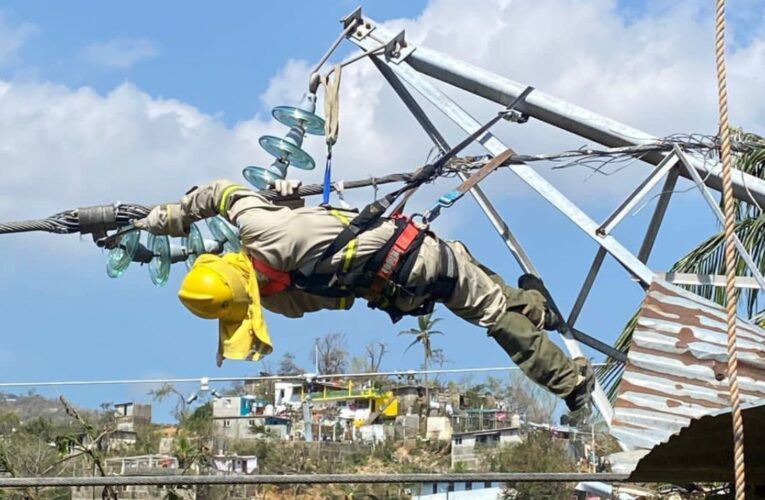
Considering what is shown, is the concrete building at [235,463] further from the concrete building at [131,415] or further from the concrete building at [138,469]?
the concrete building at [131,415]

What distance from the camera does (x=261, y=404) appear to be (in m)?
13.3

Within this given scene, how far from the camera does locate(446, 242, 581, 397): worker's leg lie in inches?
200

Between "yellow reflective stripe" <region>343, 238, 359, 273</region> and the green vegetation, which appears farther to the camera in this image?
the green vegetation

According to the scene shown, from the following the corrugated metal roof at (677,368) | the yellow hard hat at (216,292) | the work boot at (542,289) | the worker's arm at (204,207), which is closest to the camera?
the corrugated metal roof at (677,368)

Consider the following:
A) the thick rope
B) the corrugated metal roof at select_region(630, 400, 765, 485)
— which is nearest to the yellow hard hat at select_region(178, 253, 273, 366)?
the corrugated metal roof at select_region(630, 400, 765, 485)

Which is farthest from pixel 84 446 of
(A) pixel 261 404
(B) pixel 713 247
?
(B) pixel 713 247

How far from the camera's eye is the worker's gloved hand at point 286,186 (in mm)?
4988

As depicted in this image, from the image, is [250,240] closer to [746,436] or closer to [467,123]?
[467,123]

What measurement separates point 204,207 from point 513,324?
4.55ft

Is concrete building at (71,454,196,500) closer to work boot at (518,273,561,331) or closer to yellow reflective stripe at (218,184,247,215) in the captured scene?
work boot at (518,273,561,331)

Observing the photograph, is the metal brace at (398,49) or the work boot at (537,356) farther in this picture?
the metal brace at (398,49)

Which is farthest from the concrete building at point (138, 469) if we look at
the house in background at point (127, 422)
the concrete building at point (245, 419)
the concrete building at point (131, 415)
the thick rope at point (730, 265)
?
the thick rope at point (730, 265)

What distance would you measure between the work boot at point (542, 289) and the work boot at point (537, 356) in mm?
147

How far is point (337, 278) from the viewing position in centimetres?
480
